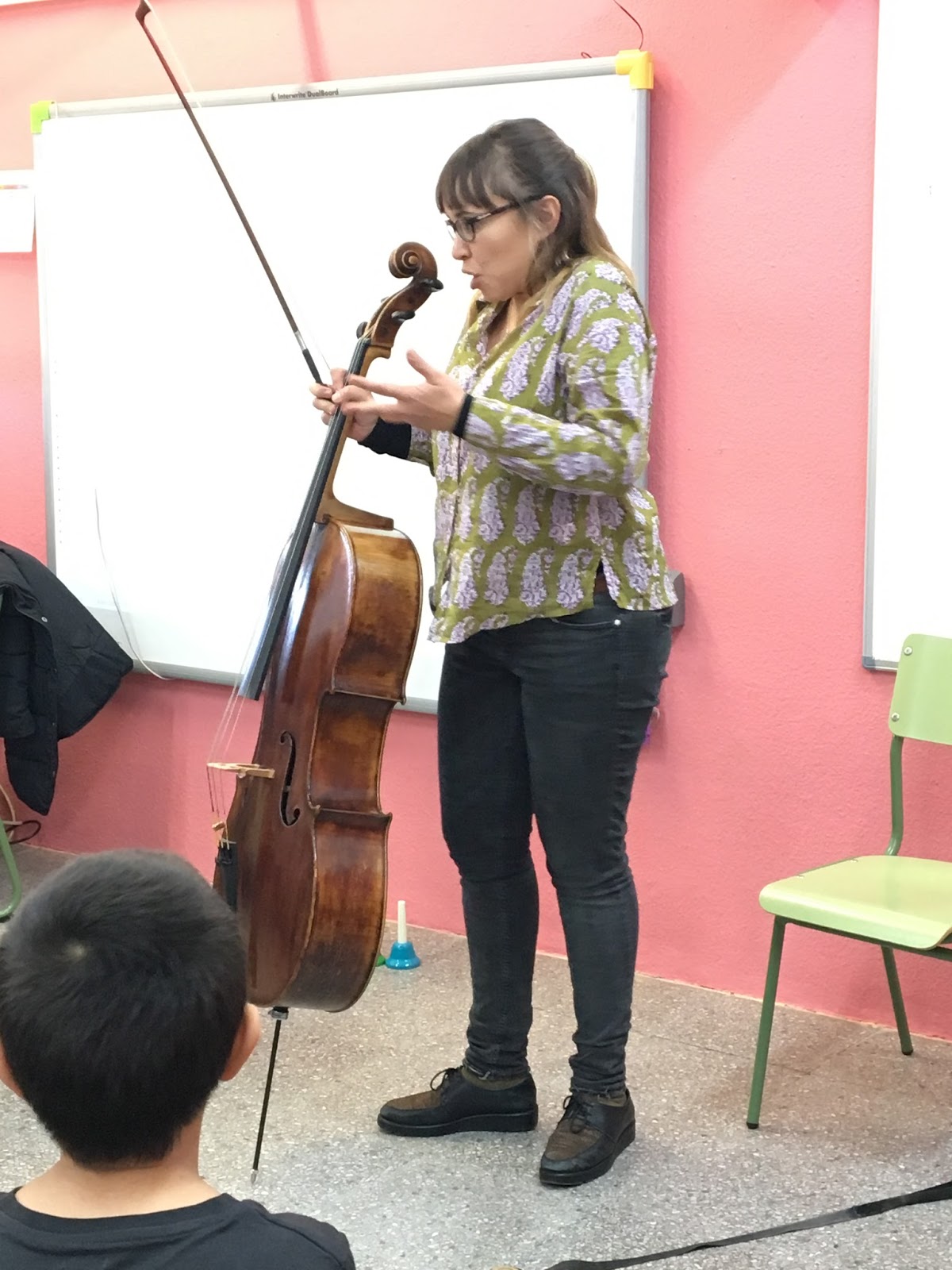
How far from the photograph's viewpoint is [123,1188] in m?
0.84

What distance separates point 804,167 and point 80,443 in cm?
163

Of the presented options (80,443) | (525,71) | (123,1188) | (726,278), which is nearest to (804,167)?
(726,278)

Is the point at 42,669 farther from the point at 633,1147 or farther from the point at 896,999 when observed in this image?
the point at 896,999

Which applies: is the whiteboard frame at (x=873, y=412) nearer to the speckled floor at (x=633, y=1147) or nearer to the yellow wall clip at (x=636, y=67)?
the yellow wall clip at (x=636, y=67)

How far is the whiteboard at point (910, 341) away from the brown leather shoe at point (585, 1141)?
85cm

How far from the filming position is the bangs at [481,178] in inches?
69.0

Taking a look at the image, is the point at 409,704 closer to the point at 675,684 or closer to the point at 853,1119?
the point at 675,684

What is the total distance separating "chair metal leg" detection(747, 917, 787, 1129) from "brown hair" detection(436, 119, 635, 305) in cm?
94

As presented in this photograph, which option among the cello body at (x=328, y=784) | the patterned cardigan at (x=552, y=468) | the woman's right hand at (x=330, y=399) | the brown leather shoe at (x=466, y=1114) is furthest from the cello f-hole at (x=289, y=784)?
the brown leather shoe at (x=466, y=1114)

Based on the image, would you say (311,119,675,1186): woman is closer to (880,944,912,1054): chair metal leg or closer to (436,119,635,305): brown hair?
(436,119,635,305): brown hair

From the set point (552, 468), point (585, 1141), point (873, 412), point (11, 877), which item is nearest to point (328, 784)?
point (552, 468)

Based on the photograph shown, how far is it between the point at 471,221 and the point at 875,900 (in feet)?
3.44

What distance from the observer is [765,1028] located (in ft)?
6.80

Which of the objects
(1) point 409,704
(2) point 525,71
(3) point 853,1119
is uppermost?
(2) point 525,71
